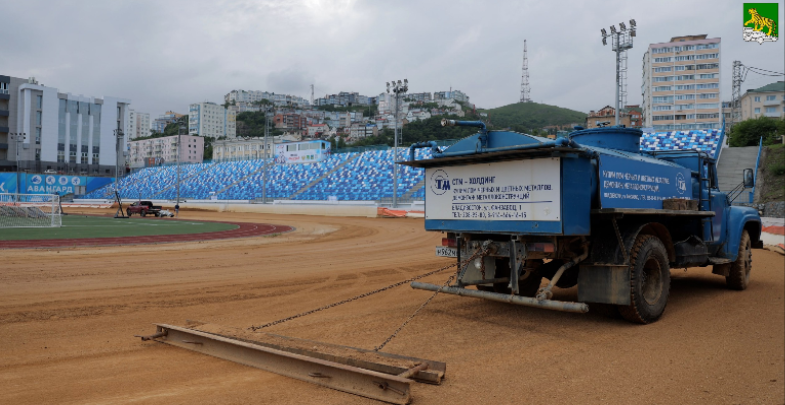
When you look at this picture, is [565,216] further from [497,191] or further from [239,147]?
[239,147]

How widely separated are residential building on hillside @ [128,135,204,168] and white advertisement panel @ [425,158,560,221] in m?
138

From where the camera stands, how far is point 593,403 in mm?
3859

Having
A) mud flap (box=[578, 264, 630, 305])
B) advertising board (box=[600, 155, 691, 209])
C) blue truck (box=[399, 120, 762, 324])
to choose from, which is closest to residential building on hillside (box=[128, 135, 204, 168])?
blue truck (box=[399, 120, 762, 324])

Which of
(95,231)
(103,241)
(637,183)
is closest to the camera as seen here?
(637,183)

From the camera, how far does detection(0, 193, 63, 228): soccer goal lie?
25984 mm

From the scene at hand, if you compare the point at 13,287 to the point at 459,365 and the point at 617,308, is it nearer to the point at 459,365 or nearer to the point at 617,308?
the point at 459,365

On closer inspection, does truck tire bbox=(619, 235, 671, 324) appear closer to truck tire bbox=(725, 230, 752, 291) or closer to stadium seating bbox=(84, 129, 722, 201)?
truck tire bbox=(725, 230, 752, 291)

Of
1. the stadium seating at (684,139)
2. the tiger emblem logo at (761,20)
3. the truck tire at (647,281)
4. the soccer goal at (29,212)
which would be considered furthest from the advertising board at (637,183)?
the stadium seating at (684,139)

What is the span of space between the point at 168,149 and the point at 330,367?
166 metres

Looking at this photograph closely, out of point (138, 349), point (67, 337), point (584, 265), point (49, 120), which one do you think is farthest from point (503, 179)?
point (49, 120)

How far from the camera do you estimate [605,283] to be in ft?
19.7

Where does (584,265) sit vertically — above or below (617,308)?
above

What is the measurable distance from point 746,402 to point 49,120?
107m

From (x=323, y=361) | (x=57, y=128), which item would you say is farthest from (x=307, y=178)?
(x=57, y=128)
